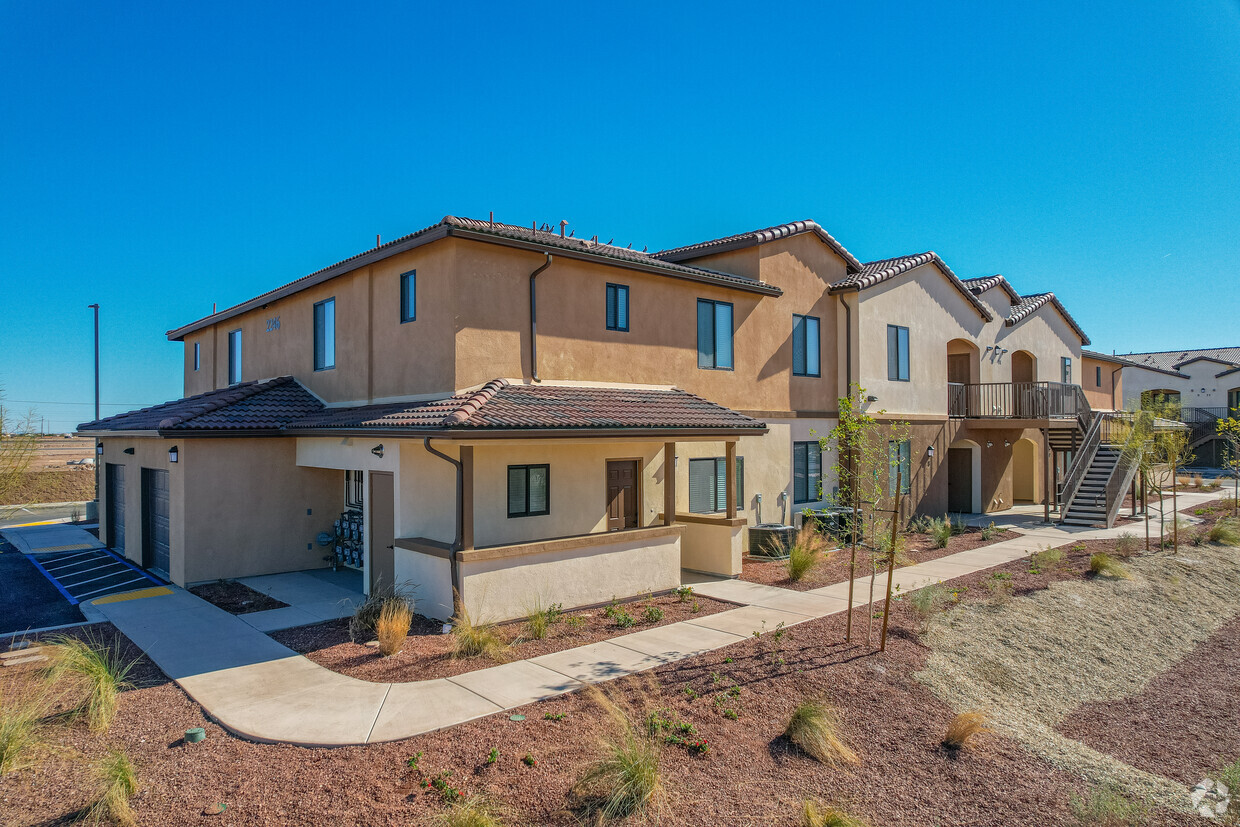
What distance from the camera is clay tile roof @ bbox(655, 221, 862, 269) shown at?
1817 centimetres

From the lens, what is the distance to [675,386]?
16406 mm

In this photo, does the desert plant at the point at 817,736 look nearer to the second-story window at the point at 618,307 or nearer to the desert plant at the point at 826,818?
the desert plant at the point at 826,818

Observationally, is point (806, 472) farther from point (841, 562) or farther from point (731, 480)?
point (731, 480)

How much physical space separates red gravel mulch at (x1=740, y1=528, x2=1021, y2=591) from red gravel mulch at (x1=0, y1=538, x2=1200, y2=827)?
5.85 meters

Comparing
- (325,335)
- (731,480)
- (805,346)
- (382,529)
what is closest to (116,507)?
(325,335)

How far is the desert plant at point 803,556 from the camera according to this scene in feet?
48.1

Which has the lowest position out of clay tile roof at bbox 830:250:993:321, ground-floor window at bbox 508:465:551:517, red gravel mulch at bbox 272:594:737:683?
red gravel mulch at bbox 272:594:737:683

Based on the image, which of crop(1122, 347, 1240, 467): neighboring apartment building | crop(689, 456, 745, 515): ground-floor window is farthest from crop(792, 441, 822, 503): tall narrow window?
crop(1122, 347, 1240, 467): neighboring apartment building

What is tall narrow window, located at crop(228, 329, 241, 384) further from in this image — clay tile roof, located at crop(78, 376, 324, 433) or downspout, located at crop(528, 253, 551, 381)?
downspout, located at crop(528, 253, 551, 381)

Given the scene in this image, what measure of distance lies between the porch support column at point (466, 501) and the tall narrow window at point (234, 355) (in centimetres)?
1351

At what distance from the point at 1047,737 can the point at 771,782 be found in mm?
3804

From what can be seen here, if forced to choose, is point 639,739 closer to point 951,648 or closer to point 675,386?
point 951,648

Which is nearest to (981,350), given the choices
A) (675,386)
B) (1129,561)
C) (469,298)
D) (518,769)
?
(1129,561)

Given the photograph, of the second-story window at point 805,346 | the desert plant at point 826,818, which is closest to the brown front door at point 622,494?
the second-story window at point 805,346
